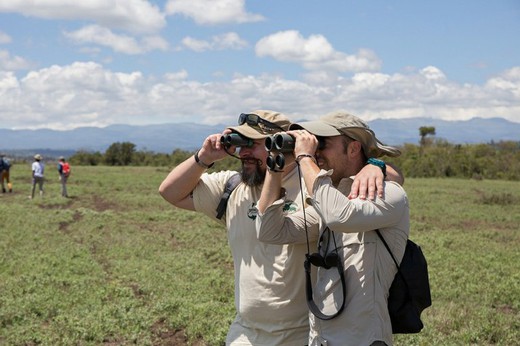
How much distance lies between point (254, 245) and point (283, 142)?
0.76 metres

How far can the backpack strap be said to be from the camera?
11.3 ft

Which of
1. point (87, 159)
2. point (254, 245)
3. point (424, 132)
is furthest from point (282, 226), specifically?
point (424, 132)

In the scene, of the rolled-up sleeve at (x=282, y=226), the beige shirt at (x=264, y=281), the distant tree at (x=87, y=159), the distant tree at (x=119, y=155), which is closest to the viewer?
the rolled-up sleeve at (x=282, y=226)

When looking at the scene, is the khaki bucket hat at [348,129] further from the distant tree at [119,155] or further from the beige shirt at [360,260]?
the distant tree at [119,155]

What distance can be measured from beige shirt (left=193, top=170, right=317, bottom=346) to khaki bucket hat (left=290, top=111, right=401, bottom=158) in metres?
0.58

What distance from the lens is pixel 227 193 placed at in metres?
3.47

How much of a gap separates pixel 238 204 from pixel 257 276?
0.42 meters

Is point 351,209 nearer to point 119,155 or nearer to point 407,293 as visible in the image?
point 407,293

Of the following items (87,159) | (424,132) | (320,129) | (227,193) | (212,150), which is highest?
(424,132)

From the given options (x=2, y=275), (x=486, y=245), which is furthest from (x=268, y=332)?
(x=486, y=245)

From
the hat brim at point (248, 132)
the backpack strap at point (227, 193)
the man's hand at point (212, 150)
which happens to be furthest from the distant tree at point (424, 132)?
the hat brim at point (248, 132)

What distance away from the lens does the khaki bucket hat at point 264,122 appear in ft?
10.7

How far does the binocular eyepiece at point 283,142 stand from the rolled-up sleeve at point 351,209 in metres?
0.22

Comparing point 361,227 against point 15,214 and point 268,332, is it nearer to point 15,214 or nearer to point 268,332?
point 268,332
